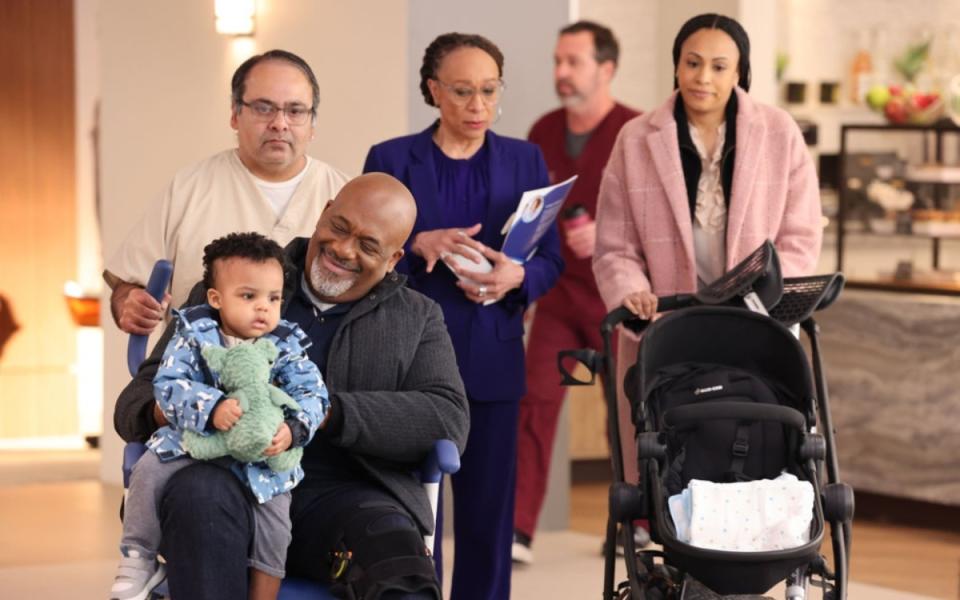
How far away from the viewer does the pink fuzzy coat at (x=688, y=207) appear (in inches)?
149

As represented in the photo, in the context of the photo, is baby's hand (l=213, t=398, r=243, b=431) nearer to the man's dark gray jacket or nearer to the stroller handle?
the man's dark gray jacket

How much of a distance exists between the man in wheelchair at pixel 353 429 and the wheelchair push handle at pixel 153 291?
0.23 metres

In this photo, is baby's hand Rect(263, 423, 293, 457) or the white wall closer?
baby's hand Rect(263, 423, 293, 457)

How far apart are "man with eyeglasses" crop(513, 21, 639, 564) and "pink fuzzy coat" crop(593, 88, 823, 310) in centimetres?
101

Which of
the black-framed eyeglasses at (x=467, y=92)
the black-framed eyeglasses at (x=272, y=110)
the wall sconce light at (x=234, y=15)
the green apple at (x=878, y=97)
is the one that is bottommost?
the black-framed eyeglasses at (x=272, y=110)

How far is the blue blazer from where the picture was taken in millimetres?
3850

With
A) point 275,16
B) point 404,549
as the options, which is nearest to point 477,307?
point 404,549

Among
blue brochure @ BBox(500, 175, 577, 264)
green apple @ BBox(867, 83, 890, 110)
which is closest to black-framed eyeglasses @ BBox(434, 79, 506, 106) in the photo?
blue brochure @ BBox(500, 175, 577, 264)

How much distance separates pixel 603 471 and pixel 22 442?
3470 mm

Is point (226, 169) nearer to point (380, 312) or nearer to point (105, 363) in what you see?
point (380, 312)

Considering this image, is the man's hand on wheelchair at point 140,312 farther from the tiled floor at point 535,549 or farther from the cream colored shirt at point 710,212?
the tiled floor at point 535,549

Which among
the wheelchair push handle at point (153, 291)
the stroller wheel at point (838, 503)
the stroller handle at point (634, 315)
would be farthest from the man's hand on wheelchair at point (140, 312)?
the stroller wheel at point (838, 503)

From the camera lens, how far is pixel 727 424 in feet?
10.9

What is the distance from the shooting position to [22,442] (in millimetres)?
8648
